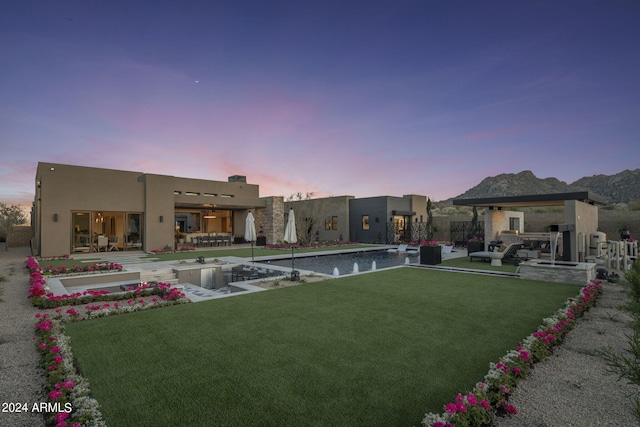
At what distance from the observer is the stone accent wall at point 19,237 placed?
22656mm

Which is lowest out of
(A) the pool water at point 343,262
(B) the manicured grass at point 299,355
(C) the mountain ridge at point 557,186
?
(A) the pool water at point 343,262

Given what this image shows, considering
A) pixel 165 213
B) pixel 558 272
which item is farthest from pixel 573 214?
pixel 165 213

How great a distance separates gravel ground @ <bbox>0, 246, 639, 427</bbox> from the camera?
260 cm

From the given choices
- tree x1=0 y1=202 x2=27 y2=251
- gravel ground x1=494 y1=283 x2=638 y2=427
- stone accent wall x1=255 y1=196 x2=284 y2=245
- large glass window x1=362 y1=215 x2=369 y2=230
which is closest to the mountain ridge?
large glass window x1=362 y1=215 x2=369 y2=230

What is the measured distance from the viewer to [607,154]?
727 inches

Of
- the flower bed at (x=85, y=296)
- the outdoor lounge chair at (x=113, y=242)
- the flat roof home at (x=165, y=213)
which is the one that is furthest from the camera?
the outdoor lounge chair at (x=113, y=242)

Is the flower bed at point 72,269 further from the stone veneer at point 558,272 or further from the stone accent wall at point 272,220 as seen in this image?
the stone accent wall at point 272,220

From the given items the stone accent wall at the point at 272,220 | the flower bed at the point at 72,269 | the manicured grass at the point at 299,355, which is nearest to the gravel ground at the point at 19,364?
the manicured grass at the point at 299,355

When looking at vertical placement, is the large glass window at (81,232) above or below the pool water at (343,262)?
above

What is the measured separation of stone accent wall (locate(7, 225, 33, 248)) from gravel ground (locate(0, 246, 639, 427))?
80.8ft

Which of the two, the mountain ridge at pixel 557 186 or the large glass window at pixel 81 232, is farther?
the mountain ridge at pixel 557 186

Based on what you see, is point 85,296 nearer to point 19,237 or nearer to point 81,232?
point 81,232

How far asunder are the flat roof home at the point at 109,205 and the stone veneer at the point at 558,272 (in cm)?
1724

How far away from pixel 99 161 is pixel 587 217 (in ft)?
78.6
